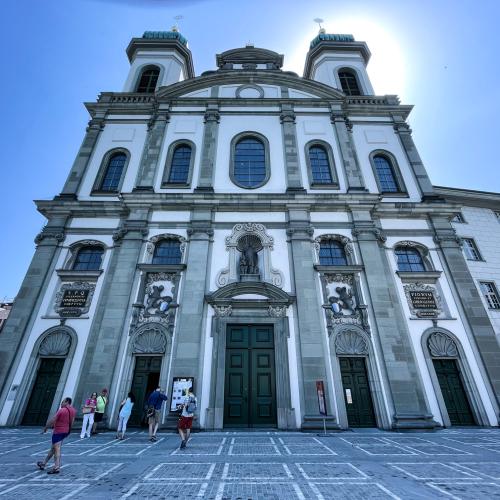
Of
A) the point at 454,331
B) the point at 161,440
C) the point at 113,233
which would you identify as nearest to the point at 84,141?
the point at 113,233

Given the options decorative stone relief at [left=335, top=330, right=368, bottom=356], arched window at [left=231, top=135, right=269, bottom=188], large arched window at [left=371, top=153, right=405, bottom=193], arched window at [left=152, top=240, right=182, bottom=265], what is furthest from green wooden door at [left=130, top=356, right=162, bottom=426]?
large arched window at [left=371, top=153, right=405, bottom=193]

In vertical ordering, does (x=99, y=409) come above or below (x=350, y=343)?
below

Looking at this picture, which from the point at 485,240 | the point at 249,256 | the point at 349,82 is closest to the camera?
the point at 249,256

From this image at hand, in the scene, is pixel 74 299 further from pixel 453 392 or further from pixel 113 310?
pixel 453 392

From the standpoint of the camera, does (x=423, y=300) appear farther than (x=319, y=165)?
No

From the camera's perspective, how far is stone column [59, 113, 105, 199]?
57.4 ft

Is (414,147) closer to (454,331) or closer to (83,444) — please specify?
(454,331)

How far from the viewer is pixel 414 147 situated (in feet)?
64.7

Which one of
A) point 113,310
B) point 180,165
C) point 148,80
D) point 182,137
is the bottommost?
point 113,310

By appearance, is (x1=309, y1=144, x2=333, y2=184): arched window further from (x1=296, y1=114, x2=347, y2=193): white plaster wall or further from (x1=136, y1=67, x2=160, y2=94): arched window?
(x1=136, y1=67, x2=160, y2=94): arched window

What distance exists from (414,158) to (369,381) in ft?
47.2

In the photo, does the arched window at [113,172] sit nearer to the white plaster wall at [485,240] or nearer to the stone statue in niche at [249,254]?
the stone statue in niche at [249,254]

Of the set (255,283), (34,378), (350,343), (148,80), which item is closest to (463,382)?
(350,343)

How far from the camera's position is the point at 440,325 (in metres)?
13.8
